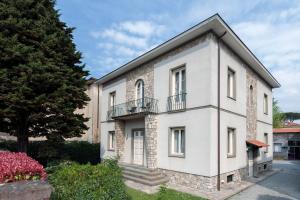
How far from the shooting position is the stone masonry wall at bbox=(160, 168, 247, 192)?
11035 millimetres

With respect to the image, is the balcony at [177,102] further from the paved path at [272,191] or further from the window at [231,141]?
the paved path at [272,191]

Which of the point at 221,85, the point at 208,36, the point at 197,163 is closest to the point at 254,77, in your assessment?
the point at 221,85

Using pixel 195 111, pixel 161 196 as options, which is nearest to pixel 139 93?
pixel 195 111

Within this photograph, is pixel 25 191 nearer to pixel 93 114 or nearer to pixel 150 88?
pixel 150 88

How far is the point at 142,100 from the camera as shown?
15812 millimetres

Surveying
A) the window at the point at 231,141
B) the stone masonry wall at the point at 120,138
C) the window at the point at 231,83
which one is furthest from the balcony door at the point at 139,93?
the window at the point at 231,141

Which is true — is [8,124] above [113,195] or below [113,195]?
above

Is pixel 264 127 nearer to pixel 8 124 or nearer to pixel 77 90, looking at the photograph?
pixel 77 90

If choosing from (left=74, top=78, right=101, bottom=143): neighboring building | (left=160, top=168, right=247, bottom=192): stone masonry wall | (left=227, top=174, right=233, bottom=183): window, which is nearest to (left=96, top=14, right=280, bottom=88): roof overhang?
(left=160, top=168, right=247, bottom=192): stone masonry wall

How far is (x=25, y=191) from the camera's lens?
4000 millimetres

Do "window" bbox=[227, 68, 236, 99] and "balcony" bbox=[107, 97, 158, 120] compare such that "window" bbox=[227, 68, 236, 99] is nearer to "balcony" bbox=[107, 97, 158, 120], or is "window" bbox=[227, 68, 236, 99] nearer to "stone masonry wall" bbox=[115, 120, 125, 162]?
"balcony" bbox=[107, 97, 158, 120]

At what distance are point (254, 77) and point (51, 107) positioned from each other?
12.4m

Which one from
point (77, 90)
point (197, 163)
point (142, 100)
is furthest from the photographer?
point (142, 100)

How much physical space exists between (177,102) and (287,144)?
23.7m
